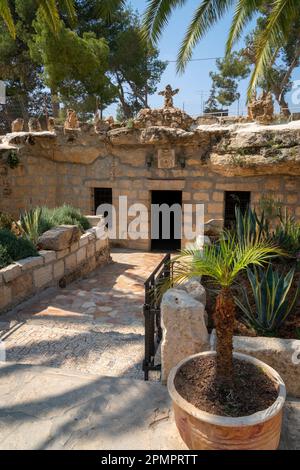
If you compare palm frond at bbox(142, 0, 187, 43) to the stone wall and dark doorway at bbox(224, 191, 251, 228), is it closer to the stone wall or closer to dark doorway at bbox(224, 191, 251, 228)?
the stone wall

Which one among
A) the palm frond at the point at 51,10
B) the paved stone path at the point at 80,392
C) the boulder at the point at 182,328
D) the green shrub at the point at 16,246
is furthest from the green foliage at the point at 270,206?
the boulder at the point at 182,328

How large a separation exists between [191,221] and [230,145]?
80.7 inches

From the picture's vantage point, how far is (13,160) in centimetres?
896

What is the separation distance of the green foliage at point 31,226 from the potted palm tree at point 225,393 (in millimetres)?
4139

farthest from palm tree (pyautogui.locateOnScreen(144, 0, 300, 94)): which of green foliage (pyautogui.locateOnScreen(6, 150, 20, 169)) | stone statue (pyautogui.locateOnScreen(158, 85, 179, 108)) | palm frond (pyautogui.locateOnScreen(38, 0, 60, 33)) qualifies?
green foliage (pyautogui.locateOnScreen(6, 150, 20, 169))

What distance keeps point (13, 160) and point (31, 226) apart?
3.91 m

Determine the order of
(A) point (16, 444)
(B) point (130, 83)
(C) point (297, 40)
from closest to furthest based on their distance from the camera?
(A) point (16, 444), (C) point (297, 40), (B) point (130, 83)

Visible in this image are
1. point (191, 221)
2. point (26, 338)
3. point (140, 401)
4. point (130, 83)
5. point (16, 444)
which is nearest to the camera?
point (16, 444)

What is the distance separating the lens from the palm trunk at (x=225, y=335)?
188 centimetres

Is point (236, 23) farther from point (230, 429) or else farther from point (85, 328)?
point (230, 429)

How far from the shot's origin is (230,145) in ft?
26.4

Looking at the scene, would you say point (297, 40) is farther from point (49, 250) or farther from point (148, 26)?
point (49, 250)

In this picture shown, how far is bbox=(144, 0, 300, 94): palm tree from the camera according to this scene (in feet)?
16.2
